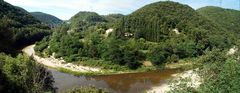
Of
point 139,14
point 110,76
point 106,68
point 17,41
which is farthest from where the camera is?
point 139,14

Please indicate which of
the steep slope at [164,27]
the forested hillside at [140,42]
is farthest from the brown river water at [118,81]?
the steep slope at [164,27]

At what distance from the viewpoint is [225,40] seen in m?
142

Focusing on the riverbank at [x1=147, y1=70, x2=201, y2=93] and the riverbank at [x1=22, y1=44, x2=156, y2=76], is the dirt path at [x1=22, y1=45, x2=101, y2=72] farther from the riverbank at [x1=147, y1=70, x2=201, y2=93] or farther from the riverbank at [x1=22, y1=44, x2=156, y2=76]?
the riverbank at [x1=147, y1=70, x2=201, y2=93]

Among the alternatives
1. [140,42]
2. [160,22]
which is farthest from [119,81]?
[160,22]

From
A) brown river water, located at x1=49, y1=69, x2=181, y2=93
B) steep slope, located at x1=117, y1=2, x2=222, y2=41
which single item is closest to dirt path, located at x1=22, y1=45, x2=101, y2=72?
brown river water, located at x1=49, y1=69, x2=181, y2=93

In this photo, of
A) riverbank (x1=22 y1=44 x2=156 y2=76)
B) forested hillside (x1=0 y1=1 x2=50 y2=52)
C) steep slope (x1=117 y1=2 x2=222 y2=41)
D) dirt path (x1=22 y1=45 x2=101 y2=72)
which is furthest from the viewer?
forested hillside (x1=0 y1=1 x2=50 y2=52)

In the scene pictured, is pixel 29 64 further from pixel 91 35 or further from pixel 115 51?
pixel 91 35

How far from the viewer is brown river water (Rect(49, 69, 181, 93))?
7831 cm

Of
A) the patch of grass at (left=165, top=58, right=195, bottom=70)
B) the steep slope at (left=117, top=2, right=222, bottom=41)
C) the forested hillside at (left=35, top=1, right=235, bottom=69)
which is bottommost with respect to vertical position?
the patch of grass at (left=165, top=58, right=195, bottom=70)

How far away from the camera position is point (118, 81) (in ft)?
283

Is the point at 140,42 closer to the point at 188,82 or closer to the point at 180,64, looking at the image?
the point at 180,64

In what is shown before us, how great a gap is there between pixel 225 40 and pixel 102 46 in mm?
54185

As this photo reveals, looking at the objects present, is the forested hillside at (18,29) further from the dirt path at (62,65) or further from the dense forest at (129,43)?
the dirt path at (62,65)

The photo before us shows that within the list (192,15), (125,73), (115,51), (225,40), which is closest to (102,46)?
(115,51)
